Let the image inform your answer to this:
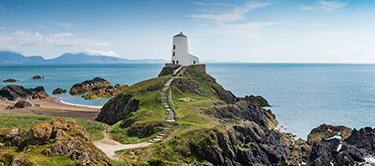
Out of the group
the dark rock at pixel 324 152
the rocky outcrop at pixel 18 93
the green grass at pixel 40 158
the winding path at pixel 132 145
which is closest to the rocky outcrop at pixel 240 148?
the dark rock at pixel 324 152

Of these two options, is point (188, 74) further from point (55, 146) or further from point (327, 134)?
point (55, 146)

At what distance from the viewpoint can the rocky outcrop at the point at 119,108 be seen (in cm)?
6188

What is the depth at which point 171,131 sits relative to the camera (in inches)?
1794

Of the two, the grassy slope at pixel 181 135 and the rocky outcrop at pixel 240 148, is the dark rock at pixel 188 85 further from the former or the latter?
the rocky outcrop at pixel 240 148

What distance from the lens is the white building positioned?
93375mm

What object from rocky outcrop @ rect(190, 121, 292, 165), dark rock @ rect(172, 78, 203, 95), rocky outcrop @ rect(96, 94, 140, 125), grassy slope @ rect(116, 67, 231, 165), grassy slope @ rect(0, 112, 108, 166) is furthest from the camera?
dark rock @ rect(172, 78, 203, 95)

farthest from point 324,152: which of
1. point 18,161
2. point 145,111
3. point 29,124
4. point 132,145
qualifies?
point 18,161

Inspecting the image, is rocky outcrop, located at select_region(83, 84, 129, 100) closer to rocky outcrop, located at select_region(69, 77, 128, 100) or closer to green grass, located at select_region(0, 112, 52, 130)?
rocky outcrop, located at select_region(69, 77, 128, 100)

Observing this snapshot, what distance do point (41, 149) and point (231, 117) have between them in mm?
36729

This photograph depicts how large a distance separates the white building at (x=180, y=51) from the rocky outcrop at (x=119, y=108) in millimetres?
28017

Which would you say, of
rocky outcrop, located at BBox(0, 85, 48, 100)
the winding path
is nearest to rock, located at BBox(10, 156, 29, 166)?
the winding path

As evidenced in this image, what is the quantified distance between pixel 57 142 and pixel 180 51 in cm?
6676

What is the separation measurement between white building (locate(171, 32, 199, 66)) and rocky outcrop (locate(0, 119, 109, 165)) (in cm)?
6224

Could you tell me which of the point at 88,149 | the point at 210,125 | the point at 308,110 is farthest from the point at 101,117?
the point at 308,110
